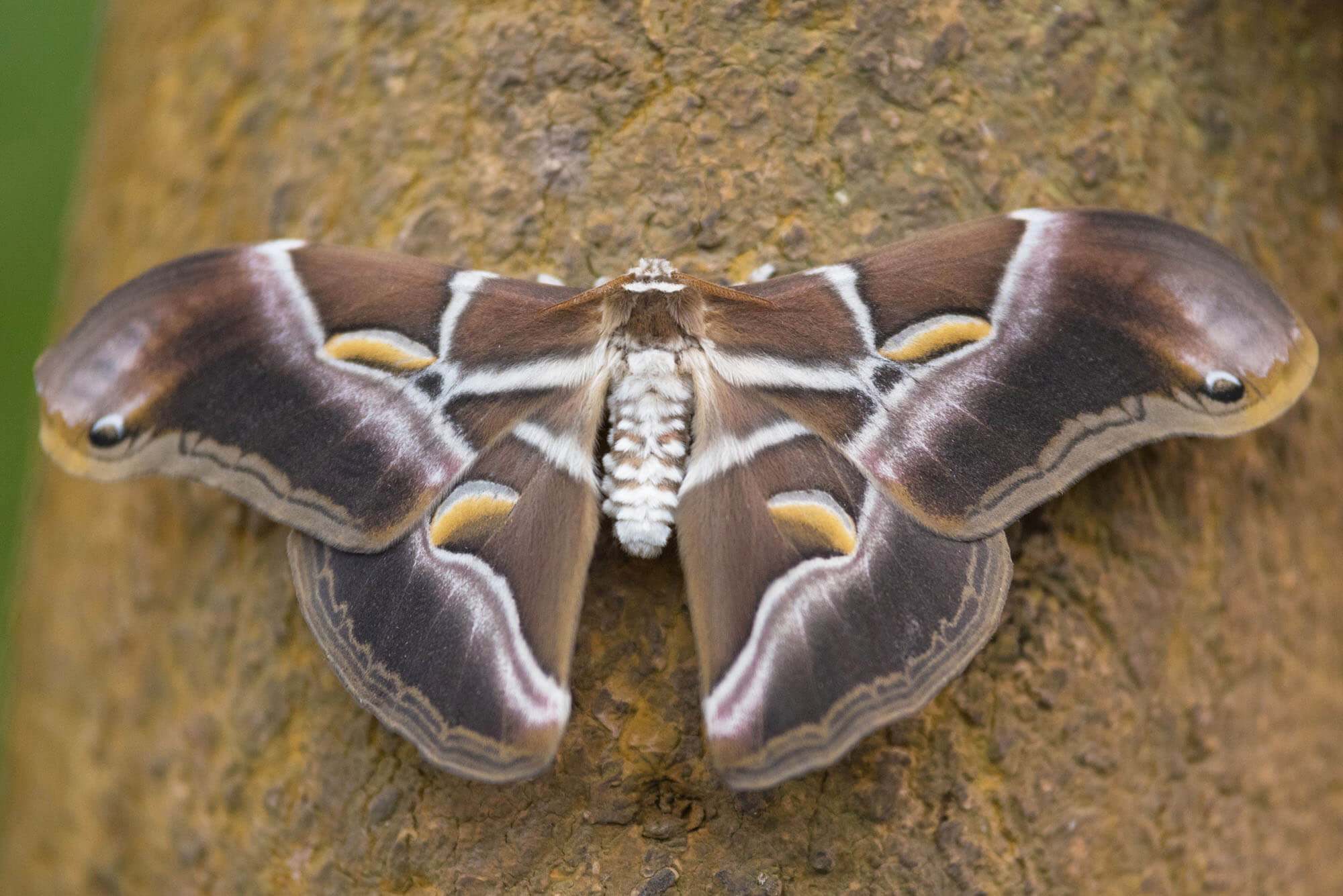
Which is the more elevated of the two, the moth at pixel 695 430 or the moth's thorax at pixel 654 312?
the moth's thorax at pixel 654 312

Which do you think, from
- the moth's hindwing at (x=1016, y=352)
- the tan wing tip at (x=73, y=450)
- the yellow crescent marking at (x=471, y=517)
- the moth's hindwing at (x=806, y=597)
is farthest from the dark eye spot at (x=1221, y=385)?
the tan wing tip at (x=73, y=450)

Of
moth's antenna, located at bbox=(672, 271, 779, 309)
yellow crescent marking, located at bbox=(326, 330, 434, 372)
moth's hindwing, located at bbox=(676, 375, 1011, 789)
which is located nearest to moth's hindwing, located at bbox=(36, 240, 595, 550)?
yellow crescent marking, located at bbox=(326, 330, 434, 372)

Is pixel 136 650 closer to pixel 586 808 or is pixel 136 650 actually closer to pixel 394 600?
pixel 394 600

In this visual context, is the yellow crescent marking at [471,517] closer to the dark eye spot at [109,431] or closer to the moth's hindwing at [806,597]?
the moth's hindwing at [806,597]

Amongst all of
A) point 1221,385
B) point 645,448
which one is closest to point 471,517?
point 645,448

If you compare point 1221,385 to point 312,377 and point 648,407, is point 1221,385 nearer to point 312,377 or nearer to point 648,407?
point 648,407

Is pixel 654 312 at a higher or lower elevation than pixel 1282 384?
higher
